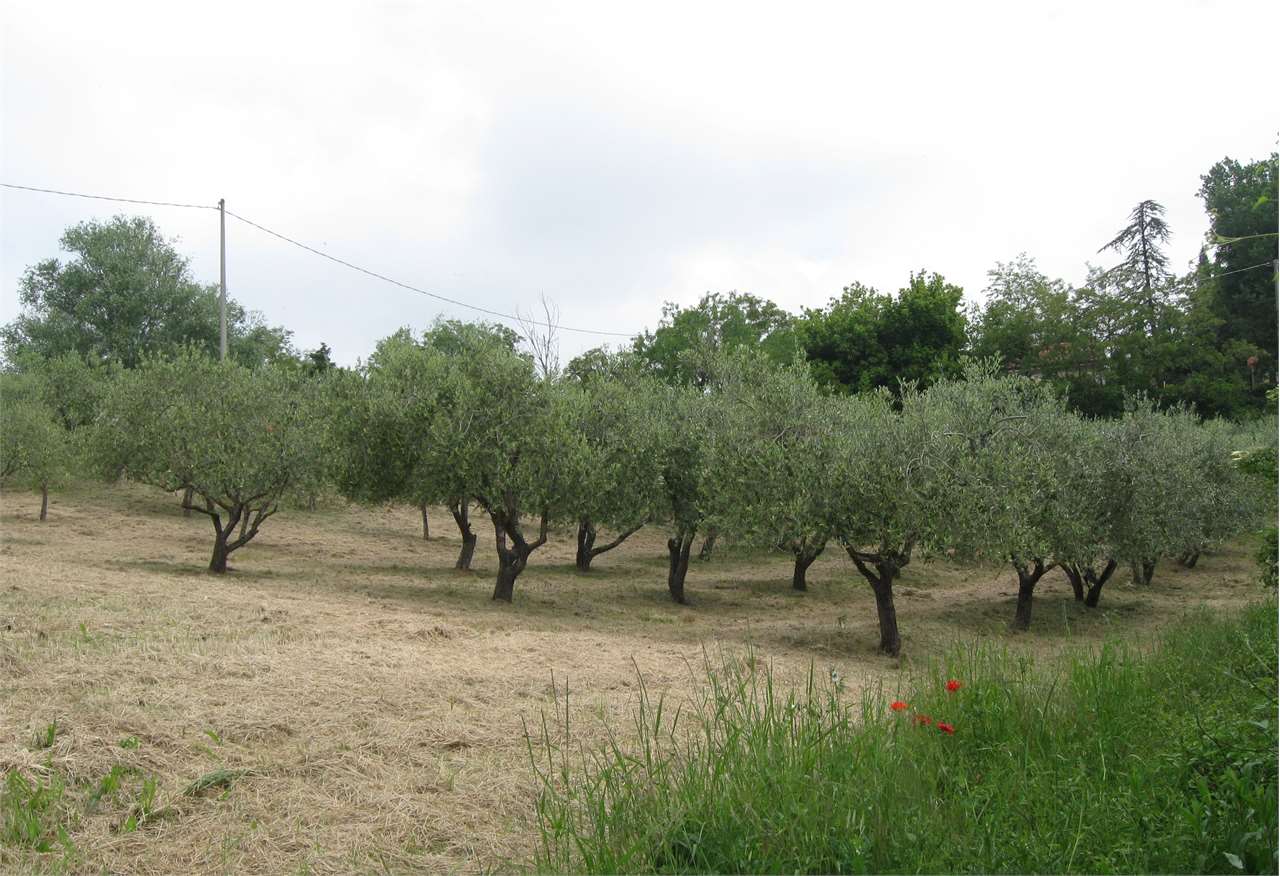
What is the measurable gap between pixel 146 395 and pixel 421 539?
9.92 m

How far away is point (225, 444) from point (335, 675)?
38.1 ft

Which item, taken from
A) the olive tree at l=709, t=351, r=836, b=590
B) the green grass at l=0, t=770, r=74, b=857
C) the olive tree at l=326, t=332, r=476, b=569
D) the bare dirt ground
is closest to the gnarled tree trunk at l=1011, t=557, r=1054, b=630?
the bare dirt ground

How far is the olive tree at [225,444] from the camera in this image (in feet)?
61.4

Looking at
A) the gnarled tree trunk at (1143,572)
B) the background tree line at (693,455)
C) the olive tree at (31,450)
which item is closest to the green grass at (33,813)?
the background tree line at (693,455)

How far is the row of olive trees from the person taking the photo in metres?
14.8

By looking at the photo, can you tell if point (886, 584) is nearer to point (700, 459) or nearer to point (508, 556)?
point (700, 459)

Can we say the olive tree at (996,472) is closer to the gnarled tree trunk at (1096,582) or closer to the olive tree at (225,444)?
the gnarled tree trunk at (1096,582)

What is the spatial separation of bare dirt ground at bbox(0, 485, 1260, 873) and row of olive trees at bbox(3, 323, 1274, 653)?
1612 millimetres

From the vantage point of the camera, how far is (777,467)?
15.5 metres

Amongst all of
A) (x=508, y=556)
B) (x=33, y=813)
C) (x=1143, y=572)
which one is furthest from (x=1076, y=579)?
(x=33, y=813)

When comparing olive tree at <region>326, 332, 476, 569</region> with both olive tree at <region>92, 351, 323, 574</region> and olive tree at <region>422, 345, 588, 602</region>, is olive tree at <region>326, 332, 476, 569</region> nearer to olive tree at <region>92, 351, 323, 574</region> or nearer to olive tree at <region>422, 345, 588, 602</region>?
olive tree at <region>422, 345, 588, 602</region>

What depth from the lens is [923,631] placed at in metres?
17.3

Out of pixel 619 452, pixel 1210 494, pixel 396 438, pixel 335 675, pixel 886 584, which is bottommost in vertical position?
pixel 335 675

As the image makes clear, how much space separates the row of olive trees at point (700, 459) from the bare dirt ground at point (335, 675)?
5.29ft
